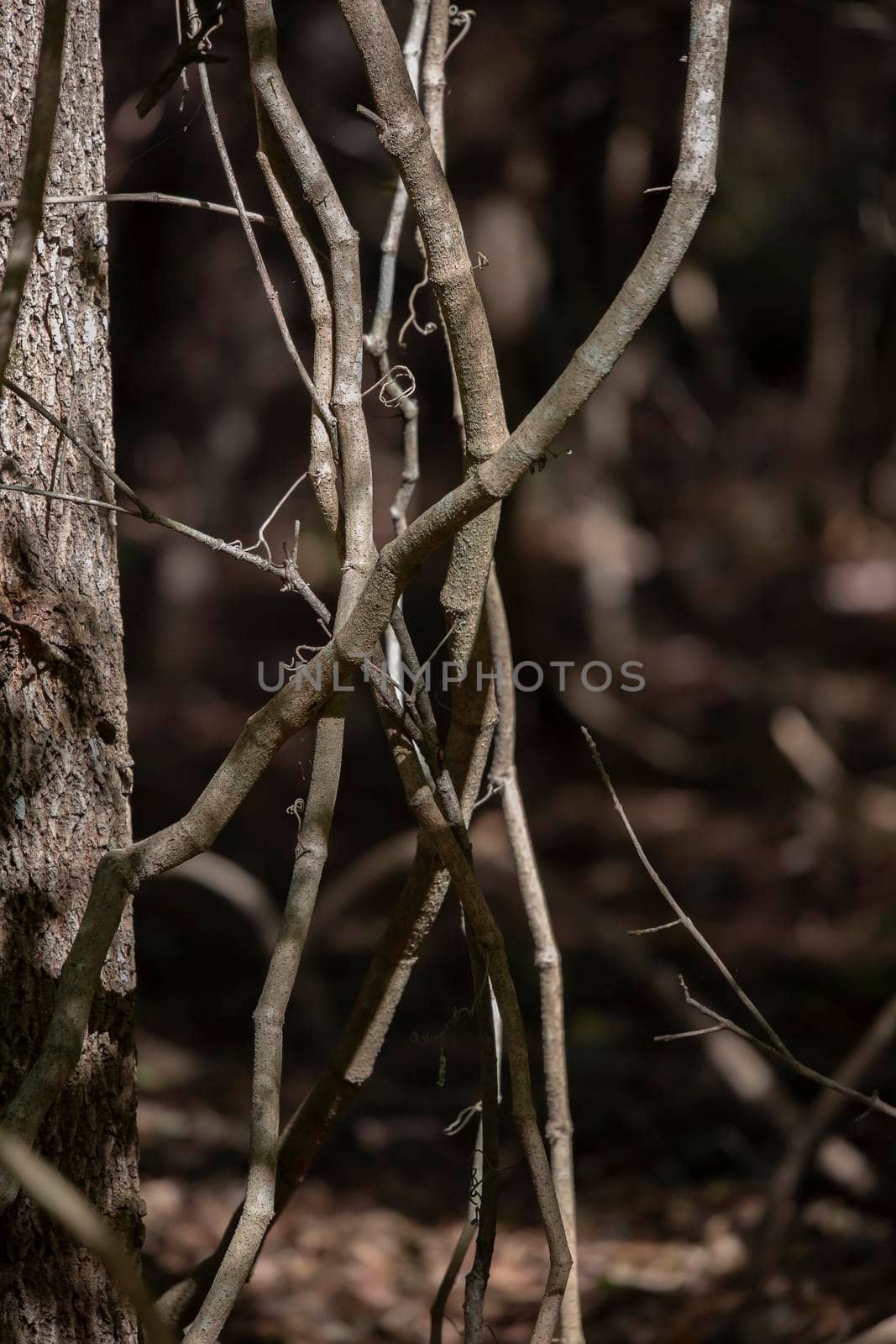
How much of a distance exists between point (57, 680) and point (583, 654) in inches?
245

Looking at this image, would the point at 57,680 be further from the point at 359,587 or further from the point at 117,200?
the point at 117,200

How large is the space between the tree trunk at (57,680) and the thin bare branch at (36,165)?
0.39 meters

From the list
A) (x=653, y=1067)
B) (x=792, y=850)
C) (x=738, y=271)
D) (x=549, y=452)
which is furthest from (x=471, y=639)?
(x=738, y=271)

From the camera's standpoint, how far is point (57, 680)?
1.45 meters

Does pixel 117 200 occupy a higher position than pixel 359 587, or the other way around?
pixel 117 200

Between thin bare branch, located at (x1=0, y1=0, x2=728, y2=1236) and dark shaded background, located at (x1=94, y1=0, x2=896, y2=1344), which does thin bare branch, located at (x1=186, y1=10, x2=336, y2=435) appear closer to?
thin bare branch, located at (x1=0, y1=0, x2=728, y2=1236)

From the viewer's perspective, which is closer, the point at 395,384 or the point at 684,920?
the point at 684,920

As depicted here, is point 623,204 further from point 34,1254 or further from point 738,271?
point 738,271

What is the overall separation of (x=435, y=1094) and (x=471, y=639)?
8.15 feet

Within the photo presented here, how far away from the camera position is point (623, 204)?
6988 millimetres

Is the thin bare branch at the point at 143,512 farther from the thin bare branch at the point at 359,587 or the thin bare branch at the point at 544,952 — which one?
the thin bare branch at the point at 544,952

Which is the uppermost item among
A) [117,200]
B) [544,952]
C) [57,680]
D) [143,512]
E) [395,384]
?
[117,200]

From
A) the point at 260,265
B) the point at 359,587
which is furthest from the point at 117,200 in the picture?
the point at 359,587

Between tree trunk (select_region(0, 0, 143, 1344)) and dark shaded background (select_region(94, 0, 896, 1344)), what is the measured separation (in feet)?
1.16
